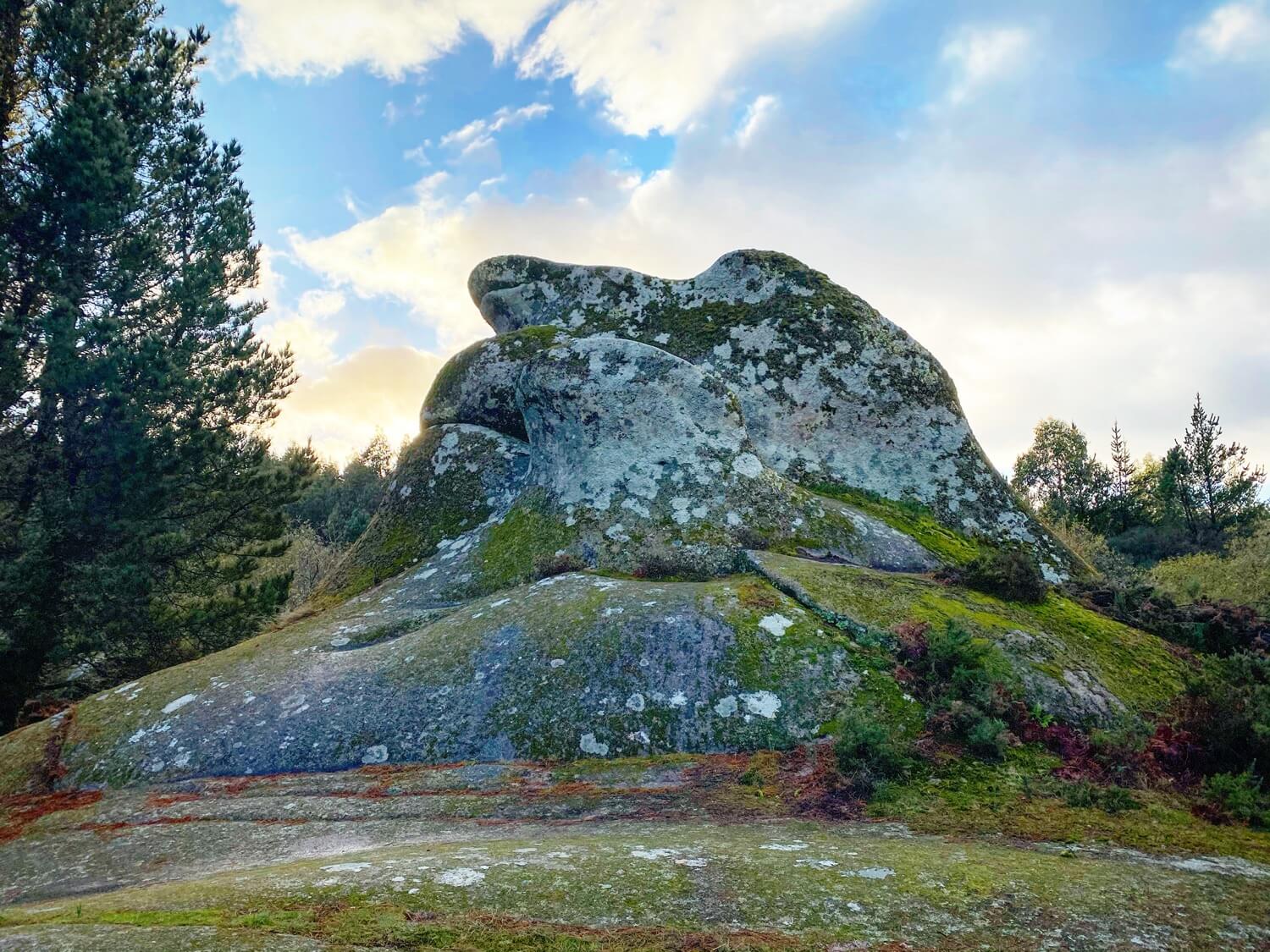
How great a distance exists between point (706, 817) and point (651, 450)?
27.3ft

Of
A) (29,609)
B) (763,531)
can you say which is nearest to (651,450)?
(763,531)

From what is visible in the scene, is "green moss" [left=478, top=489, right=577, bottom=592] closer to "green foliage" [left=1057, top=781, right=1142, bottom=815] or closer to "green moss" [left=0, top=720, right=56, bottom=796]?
"green moss" [left=0, top=720, right=56, bottom=796]

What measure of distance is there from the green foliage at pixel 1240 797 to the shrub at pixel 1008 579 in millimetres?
4808

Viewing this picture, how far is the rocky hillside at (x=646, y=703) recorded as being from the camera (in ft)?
17.2

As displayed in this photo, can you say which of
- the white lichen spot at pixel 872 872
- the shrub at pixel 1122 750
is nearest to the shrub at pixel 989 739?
the shrub at pixel 1122 750

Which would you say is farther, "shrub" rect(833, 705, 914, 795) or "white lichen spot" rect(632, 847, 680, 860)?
"shrub" rect(833, 705, 914, 795)

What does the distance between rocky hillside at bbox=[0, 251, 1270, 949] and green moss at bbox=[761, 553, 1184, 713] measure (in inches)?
3.1

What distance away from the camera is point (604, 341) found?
16.2 meters

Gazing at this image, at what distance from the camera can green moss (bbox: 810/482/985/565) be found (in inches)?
590

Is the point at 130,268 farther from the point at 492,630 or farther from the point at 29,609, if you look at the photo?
the point at 492,630

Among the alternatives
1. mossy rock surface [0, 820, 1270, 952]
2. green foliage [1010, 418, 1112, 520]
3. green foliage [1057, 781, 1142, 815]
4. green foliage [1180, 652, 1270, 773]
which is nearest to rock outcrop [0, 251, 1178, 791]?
green foliage [1180, 652, 1270, 773]

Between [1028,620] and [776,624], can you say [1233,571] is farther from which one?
[776,624]

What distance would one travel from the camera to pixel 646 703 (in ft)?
32.3

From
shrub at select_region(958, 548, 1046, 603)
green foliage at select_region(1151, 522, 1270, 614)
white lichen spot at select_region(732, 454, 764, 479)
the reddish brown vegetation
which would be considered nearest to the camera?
the reddish brown vegetation
